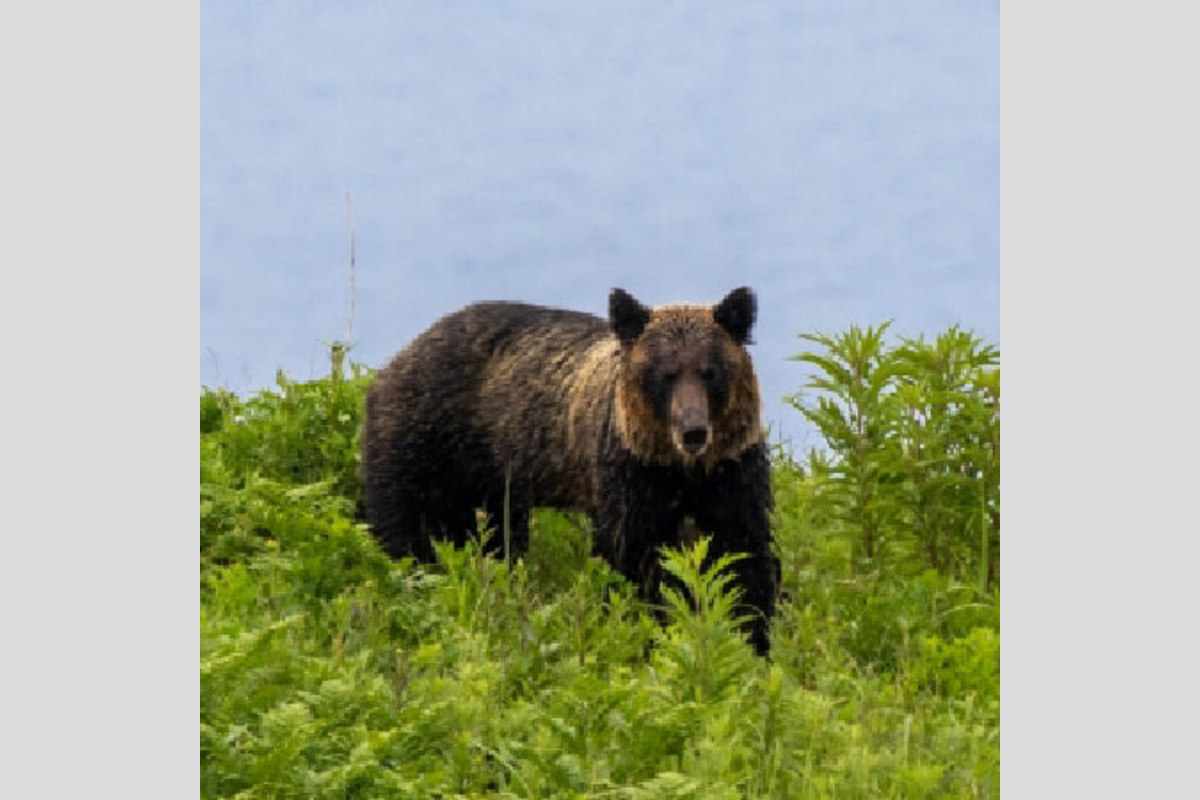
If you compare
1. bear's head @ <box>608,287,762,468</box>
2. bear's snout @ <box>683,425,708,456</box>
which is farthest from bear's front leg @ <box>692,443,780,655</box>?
bear's snout @ <box>683,425,708,456</box>

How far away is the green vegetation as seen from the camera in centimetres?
492

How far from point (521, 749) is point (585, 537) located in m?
5.89

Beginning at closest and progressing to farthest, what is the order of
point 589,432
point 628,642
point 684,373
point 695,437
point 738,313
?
point 628,642 < point 695,437 < point 684,373 < point 738,313 < point 589,432

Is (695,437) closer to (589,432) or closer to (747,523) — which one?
(747,523)

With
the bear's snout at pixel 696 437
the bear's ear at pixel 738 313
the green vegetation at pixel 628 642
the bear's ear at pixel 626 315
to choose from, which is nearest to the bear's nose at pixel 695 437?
the bear's snout at pixel 696 437

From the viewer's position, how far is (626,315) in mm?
9055

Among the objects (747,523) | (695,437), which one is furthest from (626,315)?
(747,523)

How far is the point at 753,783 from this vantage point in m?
5.08

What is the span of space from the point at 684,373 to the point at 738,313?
0.51m

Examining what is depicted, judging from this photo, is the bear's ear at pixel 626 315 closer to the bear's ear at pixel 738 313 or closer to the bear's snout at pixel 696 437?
the bear's ear at pixel 738 313

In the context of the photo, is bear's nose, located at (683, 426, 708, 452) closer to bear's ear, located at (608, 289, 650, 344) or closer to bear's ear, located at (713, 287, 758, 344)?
bear's ear, located at (713, 287, 758, 344)

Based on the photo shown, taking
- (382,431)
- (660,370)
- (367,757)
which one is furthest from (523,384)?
(367,757)

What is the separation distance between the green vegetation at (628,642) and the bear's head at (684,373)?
0.55 meters
